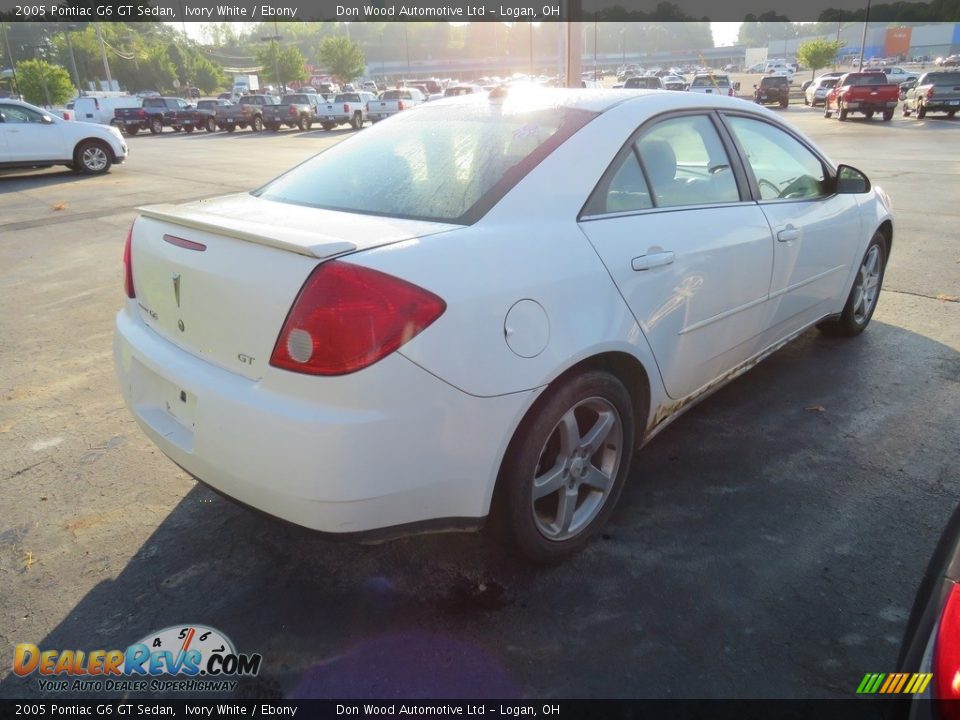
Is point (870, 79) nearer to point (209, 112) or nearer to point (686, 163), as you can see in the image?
point (686, 163)

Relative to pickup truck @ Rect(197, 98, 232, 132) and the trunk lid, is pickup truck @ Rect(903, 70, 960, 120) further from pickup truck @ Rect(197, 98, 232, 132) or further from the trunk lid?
the trunk lid

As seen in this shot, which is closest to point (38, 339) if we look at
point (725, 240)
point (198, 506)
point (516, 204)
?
point (198, 506)

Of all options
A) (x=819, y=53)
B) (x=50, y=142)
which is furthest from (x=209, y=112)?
(x=819, y=53)

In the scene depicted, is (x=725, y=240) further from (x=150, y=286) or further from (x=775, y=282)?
(x=150, y=286)

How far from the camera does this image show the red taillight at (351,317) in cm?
193

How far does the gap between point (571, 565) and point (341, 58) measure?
8524cm

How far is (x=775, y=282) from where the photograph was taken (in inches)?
135

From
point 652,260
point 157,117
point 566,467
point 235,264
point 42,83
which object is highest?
point 42,83

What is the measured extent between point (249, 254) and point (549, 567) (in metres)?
1.51

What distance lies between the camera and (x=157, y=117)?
120ft

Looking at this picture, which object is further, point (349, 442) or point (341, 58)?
A: point (341, 58)

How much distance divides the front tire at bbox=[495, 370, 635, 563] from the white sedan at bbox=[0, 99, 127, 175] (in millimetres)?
15527
